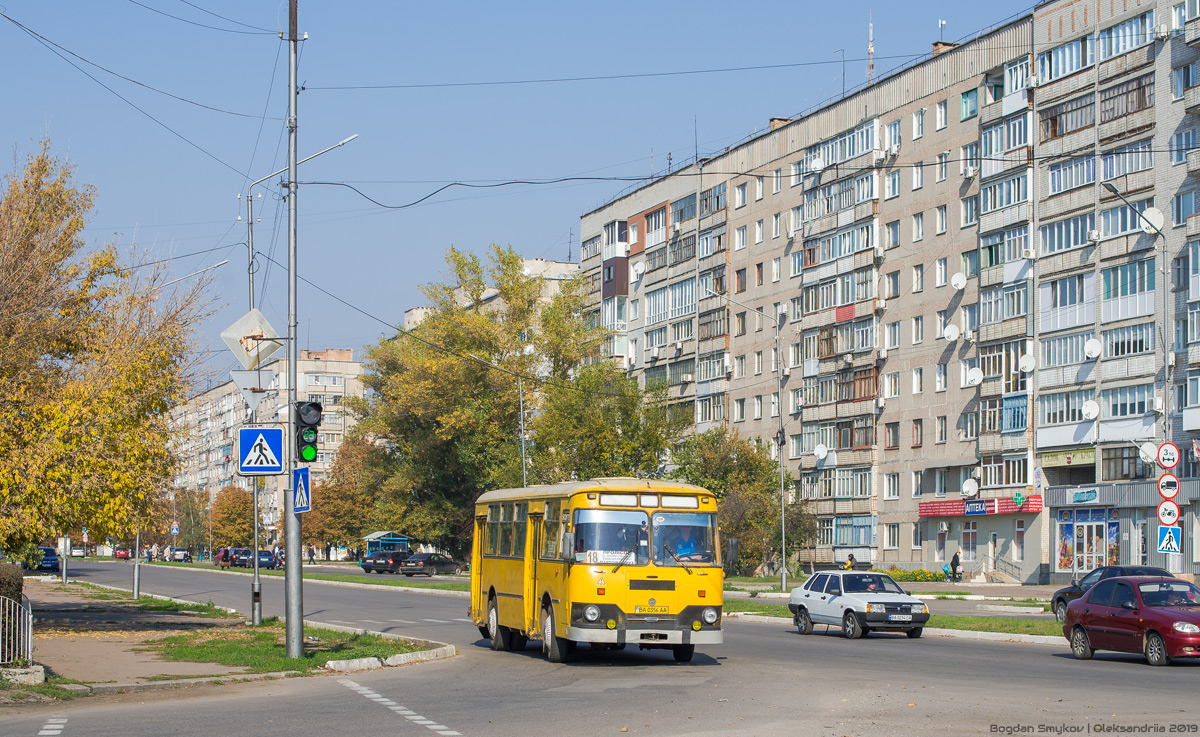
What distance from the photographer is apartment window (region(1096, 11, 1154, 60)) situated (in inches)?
2206

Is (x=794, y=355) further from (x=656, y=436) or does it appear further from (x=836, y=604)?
(x=836, y=604)

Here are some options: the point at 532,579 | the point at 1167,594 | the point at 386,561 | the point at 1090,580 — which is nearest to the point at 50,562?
the point at 386,561

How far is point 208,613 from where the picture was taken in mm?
33094

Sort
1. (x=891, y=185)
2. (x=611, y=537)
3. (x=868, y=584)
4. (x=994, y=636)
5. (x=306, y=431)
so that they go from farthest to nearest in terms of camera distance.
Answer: (x=891, y=185) → (x=868, y=584) → (x=994, y=636) → (x=611, y=537) → (x=306, y=431)

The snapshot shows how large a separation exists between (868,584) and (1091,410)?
31.8 metres

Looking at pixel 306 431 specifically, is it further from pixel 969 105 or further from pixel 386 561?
pixel 386 561

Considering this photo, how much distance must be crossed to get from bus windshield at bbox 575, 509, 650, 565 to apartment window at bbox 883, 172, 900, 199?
54703mm

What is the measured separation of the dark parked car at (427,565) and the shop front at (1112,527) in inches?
1289

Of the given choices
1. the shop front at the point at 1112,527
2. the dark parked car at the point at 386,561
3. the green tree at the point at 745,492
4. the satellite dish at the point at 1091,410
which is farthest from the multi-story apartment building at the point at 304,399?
the satellite dish at the point at 1091,410

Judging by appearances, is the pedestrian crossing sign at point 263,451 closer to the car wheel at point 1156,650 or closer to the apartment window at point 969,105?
the car wheel at point 1156,650

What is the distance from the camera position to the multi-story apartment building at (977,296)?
182 feet

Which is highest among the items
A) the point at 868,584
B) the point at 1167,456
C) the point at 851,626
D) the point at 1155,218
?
the point at 1155,218

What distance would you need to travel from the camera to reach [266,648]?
21.6 m

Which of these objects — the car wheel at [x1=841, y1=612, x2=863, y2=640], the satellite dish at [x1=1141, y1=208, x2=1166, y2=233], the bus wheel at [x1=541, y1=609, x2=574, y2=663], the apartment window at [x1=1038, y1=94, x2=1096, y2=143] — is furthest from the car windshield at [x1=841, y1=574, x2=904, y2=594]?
the apartment window at [x1=1038, y1=94, x2=1096, y2=143]
